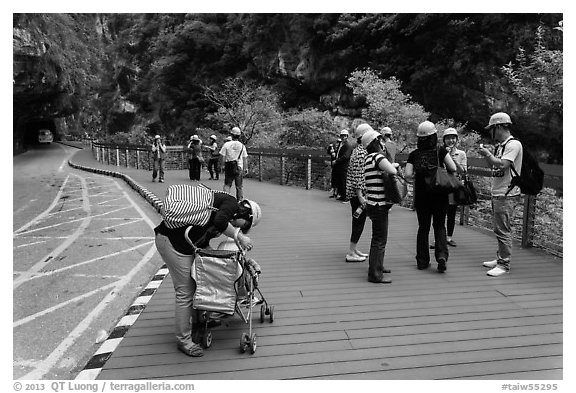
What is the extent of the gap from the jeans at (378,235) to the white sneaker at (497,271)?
1255 millimetres

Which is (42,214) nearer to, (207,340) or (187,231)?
(207,340)

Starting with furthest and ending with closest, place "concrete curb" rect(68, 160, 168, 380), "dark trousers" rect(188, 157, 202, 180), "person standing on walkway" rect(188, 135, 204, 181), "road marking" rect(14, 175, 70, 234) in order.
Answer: "dark trousers" rect(188, 157, 202, 180) → "person standing on walkway" rect(188, 135, 204, 181) → "road marking" rect(14, 175, 70, 234) → "concrete curb" rect(68, 160, 168, 380)

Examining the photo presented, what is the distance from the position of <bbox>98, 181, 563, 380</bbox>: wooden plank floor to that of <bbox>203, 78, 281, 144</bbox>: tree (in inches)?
753

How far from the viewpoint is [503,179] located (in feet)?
16.7

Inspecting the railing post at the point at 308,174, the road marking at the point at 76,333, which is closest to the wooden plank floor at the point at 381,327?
the road marking at the point at 76,333

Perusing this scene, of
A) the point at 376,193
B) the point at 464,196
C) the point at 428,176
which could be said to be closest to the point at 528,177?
the point at 464,196

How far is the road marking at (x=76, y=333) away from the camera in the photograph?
141 inches

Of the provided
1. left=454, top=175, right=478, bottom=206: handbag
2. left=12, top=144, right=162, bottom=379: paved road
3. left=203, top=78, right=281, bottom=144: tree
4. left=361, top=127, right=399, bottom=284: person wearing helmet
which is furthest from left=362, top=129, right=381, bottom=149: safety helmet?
left=203, top=78, right=281, bottom=144: tree

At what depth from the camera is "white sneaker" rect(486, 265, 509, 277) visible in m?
5.27

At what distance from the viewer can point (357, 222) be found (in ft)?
18.9

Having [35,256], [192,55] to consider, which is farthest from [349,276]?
[192,55]

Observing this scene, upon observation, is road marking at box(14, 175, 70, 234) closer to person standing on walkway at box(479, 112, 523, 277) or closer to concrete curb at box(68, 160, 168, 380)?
concrete curb at box(68, 160, 168, 380)

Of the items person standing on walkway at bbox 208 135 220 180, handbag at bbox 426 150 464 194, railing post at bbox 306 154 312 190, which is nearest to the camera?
handbag at bbox 426 150 464 194
